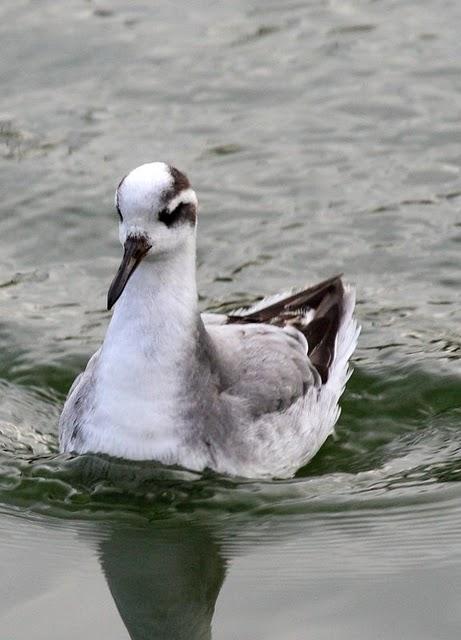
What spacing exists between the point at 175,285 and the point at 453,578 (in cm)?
247

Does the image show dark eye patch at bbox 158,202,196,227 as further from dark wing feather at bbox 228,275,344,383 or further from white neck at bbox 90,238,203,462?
dark wing feather at bbox 228,275,344,383

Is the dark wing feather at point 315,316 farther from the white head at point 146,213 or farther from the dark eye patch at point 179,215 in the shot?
the white head at point 146,213

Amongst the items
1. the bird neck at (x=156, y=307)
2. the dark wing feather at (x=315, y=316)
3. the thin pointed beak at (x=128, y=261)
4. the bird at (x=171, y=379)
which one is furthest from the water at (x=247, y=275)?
the thin pointed beak at (x=128, y=261)

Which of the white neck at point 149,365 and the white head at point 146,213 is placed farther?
the white neck at point 149,365

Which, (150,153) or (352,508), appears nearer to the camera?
(352,508)

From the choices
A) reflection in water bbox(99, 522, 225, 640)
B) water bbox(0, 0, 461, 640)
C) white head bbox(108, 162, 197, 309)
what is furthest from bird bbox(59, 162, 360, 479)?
reflection in water bbox(99, 522, 225, 640)

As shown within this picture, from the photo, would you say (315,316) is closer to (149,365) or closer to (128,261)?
(149,365)

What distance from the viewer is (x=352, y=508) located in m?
9.49

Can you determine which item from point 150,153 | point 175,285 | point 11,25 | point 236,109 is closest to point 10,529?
point 175,285

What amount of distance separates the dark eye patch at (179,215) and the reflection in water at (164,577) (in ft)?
6.29

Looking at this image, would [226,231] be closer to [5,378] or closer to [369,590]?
[5,378]

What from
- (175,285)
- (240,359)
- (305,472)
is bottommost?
(305,472)

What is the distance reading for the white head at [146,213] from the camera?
8.75 m

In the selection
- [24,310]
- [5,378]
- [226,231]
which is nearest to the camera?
[5,378]
